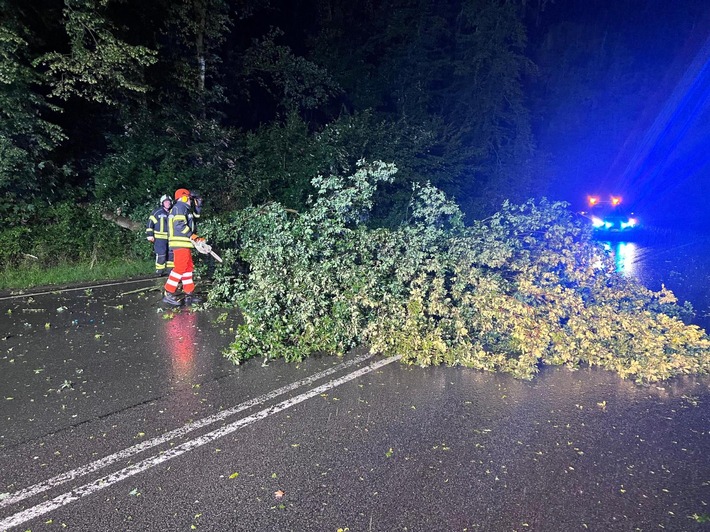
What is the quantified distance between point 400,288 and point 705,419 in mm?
3387

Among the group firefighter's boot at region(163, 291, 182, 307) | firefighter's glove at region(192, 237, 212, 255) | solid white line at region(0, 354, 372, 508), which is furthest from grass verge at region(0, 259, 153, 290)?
solid white line at region(0, 354, 372, 508)

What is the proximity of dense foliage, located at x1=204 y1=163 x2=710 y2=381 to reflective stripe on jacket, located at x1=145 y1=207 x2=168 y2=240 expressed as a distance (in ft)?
11.7

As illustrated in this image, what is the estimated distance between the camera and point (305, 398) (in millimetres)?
4992

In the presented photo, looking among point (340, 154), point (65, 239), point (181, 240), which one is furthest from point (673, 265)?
point (65, 239)

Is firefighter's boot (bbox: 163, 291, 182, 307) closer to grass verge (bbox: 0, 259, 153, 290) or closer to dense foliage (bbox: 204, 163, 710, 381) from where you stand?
dense foliage (bbox: 204, 163, 710, 381)

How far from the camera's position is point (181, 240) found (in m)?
8.76

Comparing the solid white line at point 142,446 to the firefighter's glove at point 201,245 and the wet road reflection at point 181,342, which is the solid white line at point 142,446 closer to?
the wet road reflection at point 181,342

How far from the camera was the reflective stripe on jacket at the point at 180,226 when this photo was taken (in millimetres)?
8688

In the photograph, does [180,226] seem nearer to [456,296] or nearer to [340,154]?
[456,296]

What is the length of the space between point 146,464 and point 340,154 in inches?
485

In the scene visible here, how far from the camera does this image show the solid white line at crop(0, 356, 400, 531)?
10.5ft

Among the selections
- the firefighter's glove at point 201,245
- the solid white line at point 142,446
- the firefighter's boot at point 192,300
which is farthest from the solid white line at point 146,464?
the firefighter's boot at point 192,300

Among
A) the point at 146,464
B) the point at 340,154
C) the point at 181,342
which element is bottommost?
the point at 146,464

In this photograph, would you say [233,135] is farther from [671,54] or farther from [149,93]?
[671,54]
